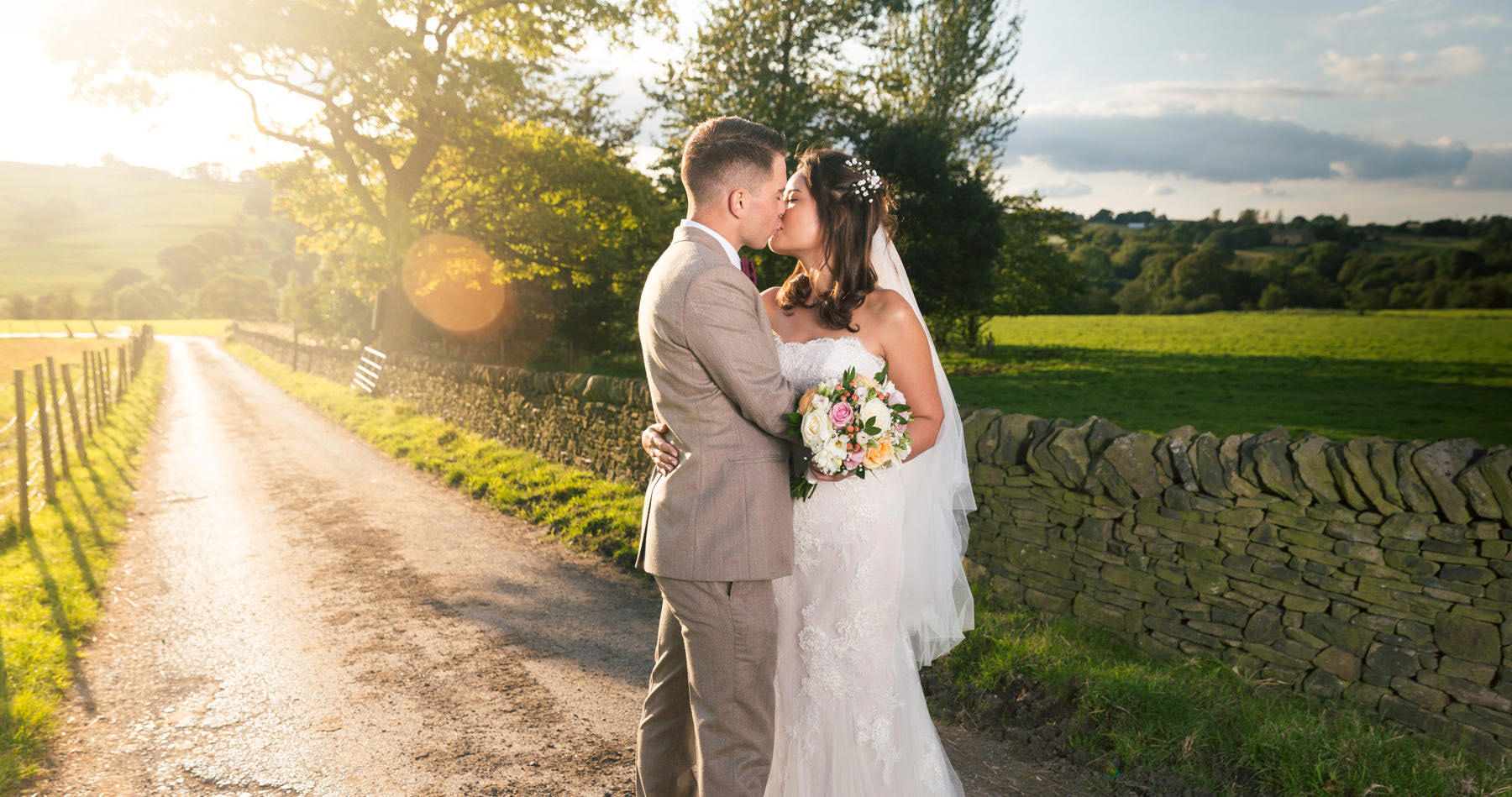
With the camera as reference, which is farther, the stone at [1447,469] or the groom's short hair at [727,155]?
the stone at [1447,469]

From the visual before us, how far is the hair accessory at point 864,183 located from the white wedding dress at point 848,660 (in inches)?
23.6

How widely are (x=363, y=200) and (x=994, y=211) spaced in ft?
55.5

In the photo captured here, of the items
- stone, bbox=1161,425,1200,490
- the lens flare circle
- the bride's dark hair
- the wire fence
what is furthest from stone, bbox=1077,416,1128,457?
the lens flare circle

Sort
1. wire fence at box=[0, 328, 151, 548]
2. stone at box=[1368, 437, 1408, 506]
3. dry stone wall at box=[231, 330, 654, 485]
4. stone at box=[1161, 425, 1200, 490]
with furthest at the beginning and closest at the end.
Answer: dry stone wall at box=[231, 330, 654, 485] < wire fence at box=[0, 328, 151, 548] < stone at box=[1161, 425, 1200, 490] < stone at box=[1368, 437, 1408, 506]

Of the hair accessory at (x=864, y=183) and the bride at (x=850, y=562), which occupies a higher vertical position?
the hair accessory at (x=864, y=183)

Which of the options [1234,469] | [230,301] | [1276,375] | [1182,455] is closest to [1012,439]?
[1182,455]

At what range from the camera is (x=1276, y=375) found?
66.5 ft

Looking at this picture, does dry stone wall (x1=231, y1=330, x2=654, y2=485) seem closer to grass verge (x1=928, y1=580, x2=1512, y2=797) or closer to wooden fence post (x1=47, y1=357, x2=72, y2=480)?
grass verge (x1=928, y1=580, x2=1512, y2=797)

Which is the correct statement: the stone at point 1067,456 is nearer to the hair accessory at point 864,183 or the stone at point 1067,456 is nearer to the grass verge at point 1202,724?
the grass verge at point 1202,724

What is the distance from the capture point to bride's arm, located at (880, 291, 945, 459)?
112 inches

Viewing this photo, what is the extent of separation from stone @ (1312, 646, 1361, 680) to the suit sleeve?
3790 mm

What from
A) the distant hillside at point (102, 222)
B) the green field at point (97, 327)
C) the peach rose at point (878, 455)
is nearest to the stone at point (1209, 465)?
the peach rose at point (878, 455)

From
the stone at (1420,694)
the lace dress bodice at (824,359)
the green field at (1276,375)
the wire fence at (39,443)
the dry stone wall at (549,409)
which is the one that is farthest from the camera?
the green field at (1276,375)

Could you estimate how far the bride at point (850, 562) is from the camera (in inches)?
110
